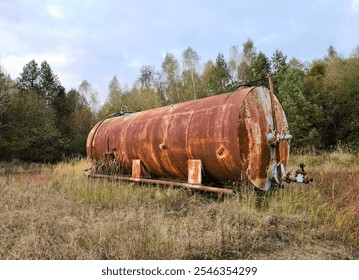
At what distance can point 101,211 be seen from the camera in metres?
5.17

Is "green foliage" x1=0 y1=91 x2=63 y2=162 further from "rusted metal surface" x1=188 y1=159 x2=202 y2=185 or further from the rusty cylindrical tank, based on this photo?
"rusted metal surface" x1=188 y1=159 x2=202 y2=185

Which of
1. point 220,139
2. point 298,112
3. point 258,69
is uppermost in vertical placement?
point 258,69

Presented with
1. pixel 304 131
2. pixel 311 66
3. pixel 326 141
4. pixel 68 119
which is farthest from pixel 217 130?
pixel 311 66

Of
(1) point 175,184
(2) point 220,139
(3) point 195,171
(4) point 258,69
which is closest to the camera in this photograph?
(2) point 220,139

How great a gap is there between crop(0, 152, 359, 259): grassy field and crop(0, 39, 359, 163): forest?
43.2ft

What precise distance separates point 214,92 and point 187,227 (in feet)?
84.8

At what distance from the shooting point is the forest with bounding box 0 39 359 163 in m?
22.0

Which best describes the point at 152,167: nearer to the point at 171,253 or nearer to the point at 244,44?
the point at 171,253

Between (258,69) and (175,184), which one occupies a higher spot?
(258,69)

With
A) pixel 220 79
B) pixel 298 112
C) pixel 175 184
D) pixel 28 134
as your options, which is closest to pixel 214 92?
pixel 220 79

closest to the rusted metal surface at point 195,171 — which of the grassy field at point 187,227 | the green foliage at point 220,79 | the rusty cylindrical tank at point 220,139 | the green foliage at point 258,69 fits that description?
the rusty cylindrical tank at point 220,139

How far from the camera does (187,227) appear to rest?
13.3ft

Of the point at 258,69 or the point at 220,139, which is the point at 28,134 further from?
the point at 220,139

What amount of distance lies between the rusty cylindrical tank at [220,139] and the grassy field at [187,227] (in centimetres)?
46
